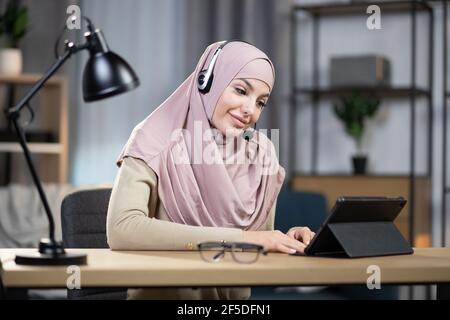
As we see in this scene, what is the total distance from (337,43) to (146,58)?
39.9 inches

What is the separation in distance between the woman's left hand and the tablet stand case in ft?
0.36

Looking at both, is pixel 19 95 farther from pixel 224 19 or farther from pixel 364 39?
pixel 364 39

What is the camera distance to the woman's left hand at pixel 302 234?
174 cm

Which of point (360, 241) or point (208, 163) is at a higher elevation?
point (208, 163)

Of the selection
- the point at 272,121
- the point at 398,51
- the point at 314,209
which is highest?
the point at 398,51

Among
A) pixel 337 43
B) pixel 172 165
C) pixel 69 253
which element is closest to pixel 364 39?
pixel 337 43

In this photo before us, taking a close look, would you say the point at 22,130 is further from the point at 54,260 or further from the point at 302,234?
the point at 302,234

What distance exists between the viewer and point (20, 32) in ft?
14.1

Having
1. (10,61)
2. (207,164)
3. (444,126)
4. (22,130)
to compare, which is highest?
(10,61)

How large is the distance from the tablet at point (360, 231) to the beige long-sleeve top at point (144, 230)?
17cm

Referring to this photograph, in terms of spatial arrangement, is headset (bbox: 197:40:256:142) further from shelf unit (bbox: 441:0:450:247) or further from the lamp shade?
shelf unit (bbox: 441:0:450:247)

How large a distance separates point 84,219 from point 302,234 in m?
0.58

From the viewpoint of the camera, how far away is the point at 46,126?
4.45 meters

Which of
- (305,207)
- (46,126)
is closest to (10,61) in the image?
(46,126)
